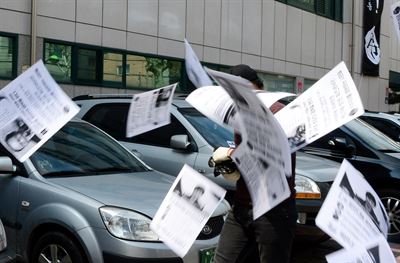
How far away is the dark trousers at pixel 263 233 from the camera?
316 centimetres

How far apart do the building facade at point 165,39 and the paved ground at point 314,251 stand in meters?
7.77

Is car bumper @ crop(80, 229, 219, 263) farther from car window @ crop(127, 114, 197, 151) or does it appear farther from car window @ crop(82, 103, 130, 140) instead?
car window @ crop(82, 103, 130, 140)

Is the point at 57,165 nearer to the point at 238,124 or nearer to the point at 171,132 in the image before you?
the point at 171,132

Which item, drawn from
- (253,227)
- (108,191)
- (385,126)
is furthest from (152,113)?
(385,126)

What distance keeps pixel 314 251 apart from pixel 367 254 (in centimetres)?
415

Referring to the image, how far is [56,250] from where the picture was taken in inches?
173

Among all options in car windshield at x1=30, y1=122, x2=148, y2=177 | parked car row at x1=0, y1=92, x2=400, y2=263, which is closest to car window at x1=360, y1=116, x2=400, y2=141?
parked car row at x1=0, y1=92, x2=400, y2=263

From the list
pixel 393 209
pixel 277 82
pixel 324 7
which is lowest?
pixel 393 209

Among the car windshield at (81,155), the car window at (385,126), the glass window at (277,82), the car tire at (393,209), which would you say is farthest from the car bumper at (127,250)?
the glass window at (277,82)

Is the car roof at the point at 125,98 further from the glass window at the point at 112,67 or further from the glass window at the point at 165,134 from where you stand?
the glass window at the point at 112,67

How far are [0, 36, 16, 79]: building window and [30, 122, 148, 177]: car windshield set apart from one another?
6864 millimetres

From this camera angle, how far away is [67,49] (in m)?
13.4

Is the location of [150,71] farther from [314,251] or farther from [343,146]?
[314,251]

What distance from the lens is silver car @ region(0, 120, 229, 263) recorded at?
418cm
